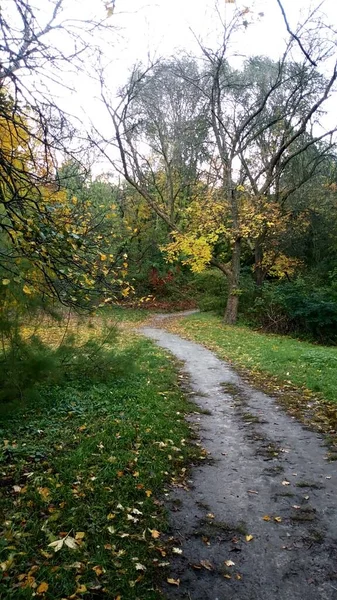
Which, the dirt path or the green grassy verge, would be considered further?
the green grassy verge

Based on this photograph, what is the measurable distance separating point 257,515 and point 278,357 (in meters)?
7.68

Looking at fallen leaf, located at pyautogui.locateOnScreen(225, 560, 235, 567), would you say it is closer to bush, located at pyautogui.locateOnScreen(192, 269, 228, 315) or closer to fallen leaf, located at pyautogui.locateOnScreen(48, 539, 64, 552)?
fallen leaf, located at pyautogui.locateOnScreen(48, 539, 64, 552)

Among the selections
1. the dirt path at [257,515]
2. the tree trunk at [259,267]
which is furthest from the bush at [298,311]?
the dirt path at [257,515]

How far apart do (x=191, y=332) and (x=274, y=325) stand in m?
3.80

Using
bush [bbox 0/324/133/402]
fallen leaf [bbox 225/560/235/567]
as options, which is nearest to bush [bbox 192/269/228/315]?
bush [bbox 0/324/133/402]

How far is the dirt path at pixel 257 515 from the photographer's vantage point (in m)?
3.39

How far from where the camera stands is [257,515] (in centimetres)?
435

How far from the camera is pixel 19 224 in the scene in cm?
360

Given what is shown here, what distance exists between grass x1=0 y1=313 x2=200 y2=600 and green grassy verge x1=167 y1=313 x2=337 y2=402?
10.5 feet

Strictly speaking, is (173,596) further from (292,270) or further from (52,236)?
(292,270)

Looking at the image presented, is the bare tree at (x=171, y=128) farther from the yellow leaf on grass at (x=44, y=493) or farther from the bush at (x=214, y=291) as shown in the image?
the yellow leaf on grass at (x=44, y=493)

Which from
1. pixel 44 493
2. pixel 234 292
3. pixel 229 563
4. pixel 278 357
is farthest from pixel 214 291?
pixel 229 563

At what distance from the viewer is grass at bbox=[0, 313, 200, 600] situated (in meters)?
3.27

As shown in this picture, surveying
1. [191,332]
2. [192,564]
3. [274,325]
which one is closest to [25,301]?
[192,564]
